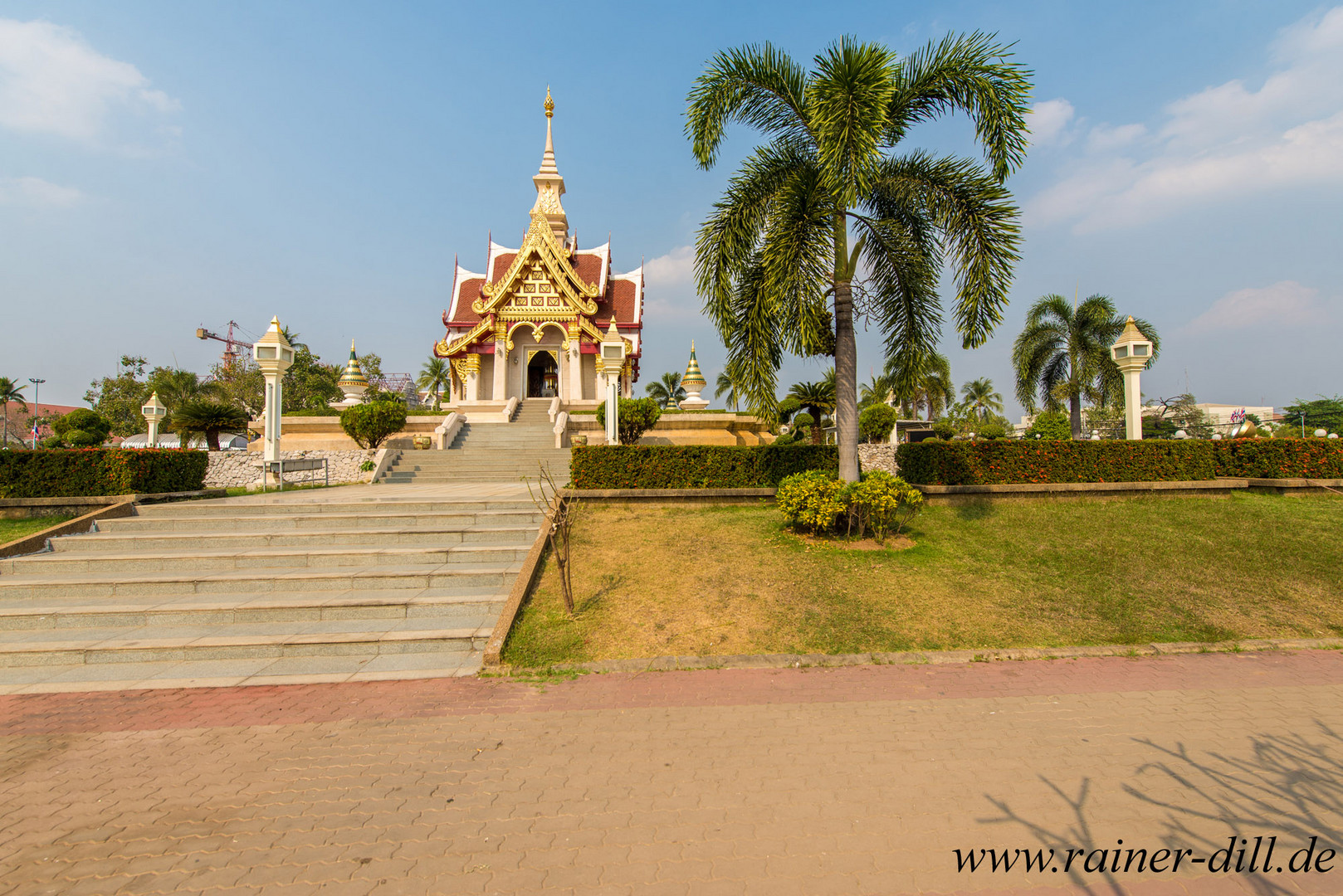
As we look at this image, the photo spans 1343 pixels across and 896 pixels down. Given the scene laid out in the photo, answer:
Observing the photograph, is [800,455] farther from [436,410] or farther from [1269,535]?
[436,410]

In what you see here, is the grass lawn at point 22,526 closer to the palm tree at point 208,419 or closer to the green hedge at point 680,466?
the green hedge at point 680,466

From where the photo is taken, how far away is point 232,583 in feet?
21.9

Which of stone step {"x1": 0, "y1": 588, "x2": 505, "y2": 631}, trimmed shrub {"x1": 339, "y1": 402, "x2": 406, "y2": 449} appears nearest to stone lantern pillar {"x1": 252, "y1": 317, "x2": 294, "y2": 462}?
trimmed shrub {"x1": 339, "y1": 402, "x2": 406, "y2": 449}

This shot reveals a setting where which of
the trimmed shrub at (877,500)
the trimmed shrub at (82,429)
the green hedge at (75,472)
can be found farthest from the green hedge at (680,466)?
the trimmed shrub at (82,429)

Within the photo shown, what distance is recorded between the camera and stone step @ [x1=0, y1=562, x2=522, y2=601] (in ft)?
21.6

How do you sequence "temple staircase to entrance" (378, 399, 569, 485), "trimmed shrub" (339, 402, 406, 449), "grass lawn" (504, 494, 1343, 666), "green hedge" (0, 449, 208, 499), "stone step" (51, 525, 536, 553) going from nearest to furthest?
"grass lawn" (504, 494, 1343, 666)
"stone step" (51, 525, 536, 553)
"green hedge" (0, 449, 208, 499)
"temple staircase to entrance" (378, 399, 569, 485)
"trimmed shrub" (339, 402, 406, 449)

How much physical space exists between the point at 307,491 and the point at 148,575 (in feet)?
20.4

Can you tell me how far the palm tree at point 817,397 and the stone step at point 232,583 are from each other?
44.8 ft

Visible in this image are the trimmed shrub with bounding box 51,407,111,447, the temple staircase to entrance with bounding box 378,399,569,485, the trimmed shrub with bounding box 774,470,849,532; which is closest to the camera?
the trimmed shrub with bounding box 774,470,849,532

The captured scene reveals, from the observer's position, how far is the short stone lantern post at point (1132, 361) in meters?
12.8

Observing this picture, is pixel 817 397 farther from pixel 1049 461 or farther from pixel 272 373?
pixel 272 373

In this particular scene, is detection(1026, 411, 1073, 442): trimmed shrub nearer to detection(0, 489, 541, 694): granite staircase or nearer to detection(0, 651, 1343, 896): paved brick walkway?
detection(0, 651, 1343, 896): paved brick walkway

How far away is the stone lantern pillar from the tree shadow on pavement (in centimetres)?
1527

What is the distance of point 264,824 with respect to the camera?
302 cm
